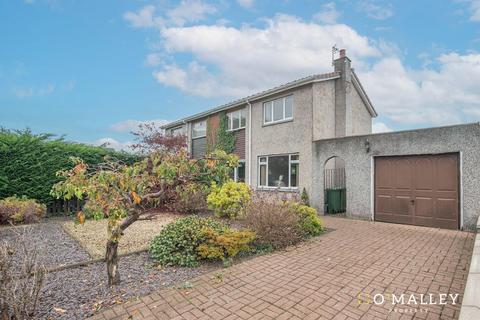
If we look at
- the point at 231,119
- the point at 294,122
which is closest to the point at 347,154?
the point at 294,122

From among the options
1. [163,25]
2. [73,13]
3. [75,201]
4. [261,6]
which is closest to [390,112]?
[261,6]

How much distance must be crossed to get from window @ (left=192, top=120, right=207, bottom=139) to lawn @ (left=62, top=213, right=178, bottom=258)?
9440 millimetres

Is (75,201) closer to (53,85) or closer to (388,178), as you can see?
(53,85)

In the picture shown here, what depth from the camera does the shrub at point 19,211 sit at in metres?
9.07

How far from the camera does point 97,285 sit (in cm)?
415

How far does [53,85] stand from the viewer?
30.7 feet

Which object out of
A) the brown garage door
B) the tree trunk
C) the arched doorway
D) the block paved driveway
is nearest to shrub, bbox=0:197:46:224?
the tree trunk

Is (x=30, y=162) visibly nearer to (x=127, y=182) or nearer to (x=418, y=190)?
(x=127, y=182)

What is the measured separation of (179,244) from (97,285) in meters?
1.63

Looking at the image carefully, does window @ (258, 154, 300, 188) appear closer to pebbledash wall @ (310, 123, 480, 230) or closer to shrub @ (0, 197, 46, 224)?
pebbledash wall @ (310, 123, 480, 230)

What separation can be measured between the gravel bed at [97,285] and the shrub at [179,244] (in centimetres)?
20

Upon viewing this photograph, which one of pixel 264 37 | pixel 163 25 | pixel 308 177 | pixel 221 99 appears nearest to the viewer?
pixel 163 25

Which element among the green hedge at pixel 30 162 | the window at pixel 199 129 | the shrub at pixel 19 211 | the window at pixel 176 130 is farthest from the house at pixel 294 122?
the shrub at pixel 19 211

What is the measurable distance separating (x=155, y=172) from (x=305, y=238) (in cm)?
479
